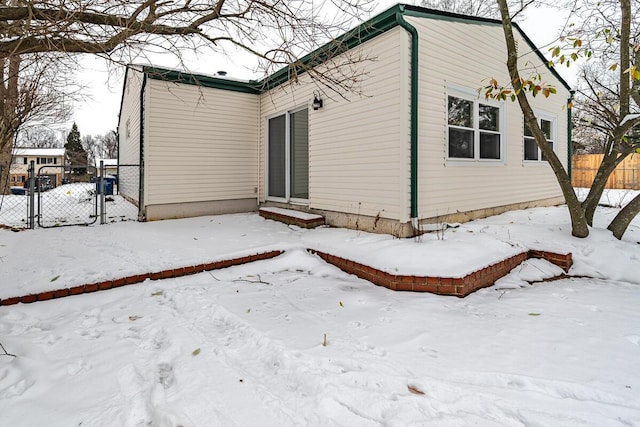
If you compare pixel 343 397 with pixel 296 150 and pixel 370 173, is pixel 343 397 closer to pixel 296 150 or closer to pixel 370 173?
pixel 370 173

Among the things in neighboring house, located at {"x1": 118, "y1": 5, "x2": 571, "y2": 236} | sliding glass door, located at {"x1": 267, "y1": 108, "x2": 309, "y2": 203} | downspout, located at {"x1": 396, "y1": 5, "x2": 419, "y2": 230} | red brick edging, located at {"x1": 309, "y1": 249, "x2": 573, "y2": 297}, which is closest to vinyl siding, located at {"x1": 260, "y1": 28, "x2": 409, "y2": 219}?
neighboring house, located at {"x1": 118, "y1": 5, "x2": 571, "y2": 236}

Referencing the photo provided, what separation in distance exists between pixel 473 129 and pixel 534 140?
2676 millimetres

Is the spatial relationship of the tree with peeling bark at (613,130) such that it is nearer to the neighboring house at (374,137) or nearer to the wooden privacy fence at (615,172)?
the neighboring house at (374,137)

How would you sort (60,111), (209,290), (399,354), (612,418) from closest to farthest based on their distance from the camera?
(612,418), (399,354), (209,290), (60,111)

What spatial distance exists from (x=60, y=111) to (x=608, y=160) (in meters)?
17.7

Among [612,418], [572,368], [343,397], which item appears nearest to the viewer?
[612,418]

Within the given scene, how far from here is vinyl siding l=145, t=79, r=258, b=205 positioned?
7340mm

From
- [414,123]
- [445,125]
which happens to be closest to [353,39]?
[414,123]

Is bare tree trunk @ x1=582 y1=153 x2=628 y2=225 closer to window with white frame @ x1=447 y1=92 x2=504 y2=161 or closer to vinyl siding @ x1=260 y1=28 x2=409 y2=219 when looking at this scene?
window with white frame @ x1=447 y1=92 x2=504 y2=161

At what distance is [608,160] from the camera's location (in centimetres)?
507

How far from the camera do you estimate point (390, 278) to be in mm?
3807

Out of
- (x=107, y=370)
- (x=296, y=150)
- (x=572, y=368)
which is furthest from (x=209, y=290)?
(x=296, y=150)

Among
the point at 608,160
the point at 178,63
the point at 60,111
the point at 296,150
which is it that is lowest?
the point at 608,160

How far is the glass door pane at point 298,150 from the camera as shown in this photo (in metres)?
7.82
